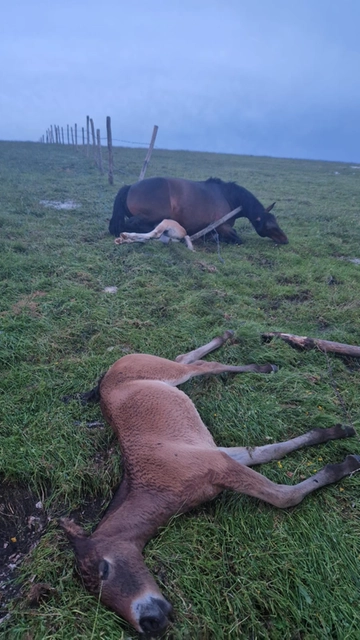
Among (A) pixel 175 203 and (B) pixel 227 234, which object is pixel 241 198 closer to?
(B) pixel 227 234

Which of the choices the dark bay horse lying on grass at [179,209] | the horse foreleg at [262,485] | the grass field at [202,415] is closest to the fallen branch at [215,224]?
the dark bay horse lying on grass at [179,209]

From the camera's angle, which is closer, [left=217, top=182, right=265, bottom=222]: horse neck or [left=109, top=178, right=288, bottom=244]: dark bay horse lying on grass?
[left=109, top=178, right=288, bottom=244]: dark bay horse lying on grass

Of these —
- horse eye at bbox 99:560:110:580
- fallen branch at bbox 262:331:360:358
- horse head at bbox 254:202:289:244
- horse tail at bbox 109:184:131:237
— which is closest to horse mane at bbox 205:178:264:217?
horse head at bbox 254:202:289:244

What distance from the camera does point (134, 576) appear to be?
6.34ft

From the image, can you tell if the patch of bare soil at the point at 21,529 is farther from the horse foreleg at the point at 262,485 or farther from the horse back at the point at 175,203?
the horse back at the point at 175,203

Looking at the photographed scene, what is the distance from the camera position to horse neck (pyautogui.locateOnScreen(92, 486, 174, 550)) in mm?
2170

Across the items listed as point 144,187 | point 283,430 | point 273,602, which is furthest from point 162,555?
point 144,187

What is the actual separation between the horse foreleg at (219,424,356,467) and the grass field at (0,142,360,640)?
73 mm

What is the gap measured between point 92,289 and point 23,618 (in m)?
4.23

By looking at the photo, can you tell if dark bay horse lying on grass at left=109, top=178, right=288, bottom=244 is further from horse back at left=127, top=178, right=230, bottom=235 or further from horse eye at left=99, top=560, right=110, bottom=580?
horse eye at left=99, top=560, right=110, bottom=580

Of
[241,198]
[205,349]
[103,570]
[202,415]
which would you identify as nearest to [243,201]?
[241,198]

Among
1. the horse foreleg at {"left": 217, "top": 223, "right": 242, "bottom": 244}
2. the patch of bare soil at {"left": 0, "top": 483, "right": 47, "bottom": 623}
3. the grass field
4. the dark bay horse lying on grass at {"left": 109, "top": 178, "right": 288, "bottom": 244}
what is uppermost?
the dark bay horse lying on grass at {"left": 109, "top": 178, "right": 288, "bottom": 244}

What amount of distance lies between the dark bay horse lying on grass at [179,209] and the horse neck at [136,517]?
Result: 273 inches

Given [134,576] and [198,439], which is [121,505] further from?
[198,439]
